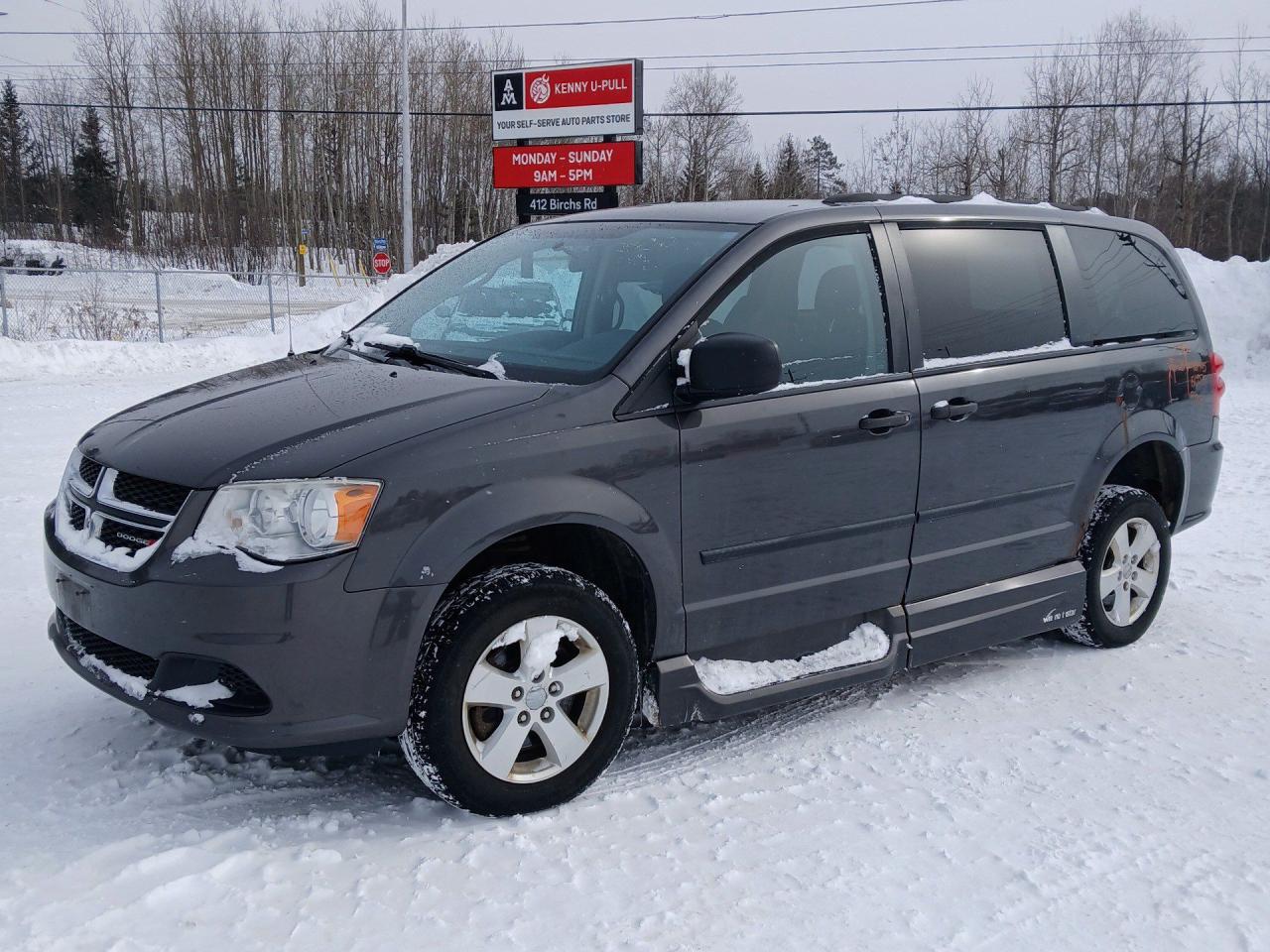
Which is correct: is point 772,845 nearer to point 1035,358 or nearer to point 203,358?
point 1035,358

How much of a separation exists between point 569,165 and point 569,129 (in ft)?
Result: 2.05

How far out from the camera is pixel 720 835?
3.25 m

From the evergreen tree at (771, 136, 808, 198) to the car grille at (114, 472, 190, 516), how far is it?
4356 centimetres

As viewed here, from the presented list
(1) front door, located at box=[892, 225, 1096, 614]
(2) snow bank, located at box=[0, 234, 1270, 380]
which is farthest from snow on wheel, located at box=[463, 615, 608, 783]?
(2) snow bank, located at box=[0, 234, 1270, 380]

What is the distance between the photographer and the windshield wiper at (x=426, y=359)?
11.9 ft

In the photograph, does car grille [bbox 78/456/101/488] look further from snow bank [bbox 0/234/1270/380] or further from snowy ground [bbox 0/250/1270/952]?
snow bank [bbox 0/234/1270/380]

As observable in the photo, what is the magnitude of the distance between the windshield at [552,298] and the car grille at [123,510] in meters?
1.07

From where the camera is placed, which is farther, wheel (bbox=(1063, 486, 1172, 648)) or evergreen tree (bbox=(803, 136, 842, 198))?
evergreen tree (bbox=(803, 136, 842, 198))

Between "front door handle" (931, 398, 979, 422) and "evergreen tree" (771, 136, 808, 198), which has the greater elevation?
"evergreen tree" (771, 136, 808, 198)

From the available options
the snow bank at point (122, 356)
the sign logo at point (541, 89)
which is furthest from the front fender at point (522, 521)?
the sign logo at point (541, 89)

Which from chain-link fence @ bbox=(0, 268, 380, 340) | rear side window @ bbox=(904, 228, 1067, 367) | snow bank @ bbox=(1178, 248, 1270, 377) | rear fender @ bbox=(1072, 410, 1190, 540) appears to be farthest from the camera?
chain-link fence @ bbox=(0, 268, 380, 340)

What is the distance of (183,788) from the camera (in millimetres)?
3348

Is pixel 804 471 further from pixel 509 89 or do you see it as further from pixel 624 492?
pixel 509 89

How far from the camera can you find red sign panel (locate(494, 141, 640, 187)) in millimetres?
19969
